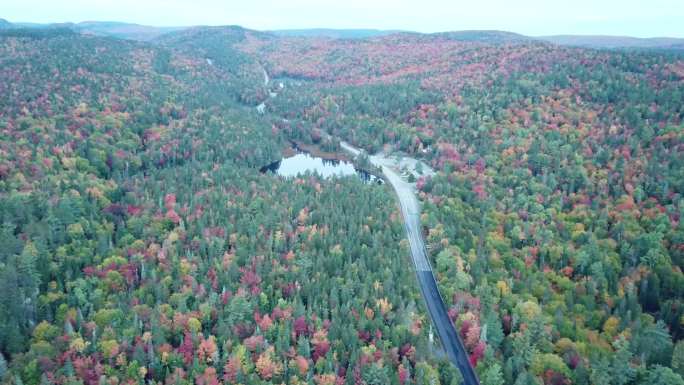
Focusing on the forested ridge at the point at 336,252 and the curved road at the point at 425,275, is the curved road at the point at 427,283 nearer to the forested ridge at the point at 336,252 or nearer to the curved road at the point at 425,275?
the curved road at the point at 425,275

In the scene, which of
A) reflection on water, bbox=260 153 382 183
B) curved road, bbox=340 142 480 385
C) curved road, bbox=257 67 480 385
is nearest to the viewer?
curved road, bbox=340 142 480 385

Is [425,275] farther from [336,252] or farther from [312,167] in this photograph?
[312,167]

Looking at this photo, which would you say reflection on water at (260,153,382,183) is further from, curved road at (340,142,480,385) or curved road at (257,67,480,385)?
curved road at (340,142,480,385)

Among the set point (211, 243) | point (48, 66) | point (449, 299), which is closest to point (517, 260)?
point (449, 299)

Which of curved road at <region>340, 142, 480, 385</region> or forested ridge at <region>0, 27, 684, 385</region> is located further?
curved road at <region>340, 142, 480, 385</region>

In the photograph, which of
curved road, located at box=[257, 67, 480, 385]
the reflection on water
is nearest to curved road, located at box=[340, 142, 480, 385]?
curved road, located at box=[257, 67, 480, 385]

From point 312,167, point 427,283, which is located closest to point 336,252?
point 427,283

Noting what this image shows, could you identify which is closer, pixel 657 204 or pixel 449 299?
pixel 449 299

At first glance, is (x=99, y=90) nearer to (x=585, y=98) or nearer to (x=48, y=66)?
(x=48, y=66)
